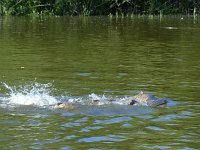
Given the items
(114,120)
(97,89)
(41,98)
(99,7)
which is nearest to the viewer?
(114,120)

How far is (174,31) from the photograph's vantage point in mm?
33938

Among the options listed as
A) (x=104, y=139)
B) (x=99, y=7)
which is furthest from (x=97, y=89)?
(x=99, y=7)

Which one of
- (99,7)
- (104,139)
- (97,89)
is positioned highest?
(99,7)

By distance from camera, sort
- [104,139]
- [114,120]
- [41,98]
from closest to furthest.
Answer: [104,139], [114,120], [41,98]

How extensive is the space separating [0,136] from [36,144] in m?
0.84

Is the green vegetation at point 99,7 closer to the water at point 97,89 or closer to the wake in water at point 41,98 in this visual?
the water at point 97,89

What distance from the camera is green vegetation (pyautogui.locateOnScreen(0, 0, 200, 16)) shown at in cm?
4865

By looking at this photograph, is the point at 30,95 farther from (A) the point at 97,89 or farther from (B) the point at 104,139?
(B) the point at 104,139

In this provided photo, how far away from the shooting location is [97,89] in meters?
15.2

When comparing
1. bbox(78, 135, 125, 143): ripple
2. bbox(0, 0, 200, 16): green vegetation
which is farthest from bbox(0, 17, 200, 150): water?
bbox(0, 0, 200, 16): green vegetation

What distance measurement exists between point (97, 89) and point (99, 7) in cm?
3734

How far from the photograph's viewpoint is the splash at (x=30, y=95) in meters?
13.1

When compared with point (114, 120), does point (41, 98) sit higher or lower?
higher

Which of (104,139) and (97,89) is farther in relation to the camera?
(97,89)
